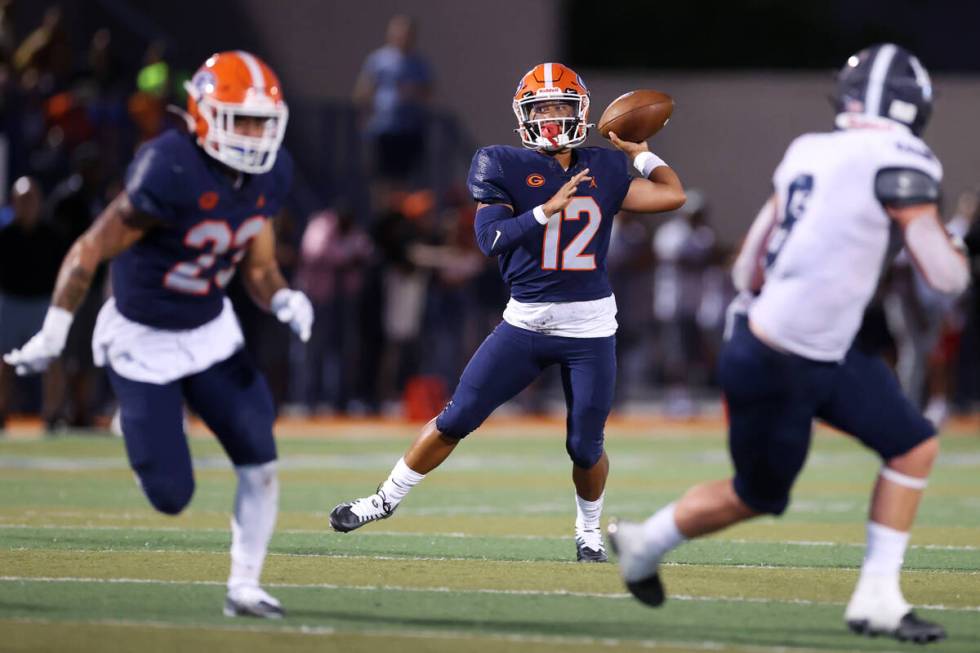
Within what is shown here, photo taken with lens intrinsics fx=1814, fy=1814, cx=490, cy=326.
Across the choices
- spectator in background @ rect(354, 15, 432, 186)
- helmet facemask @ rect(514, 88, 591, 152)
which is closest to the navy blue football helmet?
helmet facemask @ rect(514, 88, 591, 152)

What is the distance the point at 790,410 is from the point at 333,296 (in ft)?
35.3

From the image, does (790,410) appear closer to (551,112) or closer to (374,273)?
(551,112)

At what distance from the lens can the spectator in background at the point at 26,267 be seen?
1357cm

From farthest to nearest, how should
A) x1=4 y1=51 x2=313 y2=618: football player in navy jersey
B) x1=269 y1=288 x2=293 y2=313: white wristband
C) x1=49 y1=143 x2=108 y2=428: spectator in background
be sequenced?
x1=49 y1=143 x2=108 y2=428: spectator in background → x1=269 y1=288 x2=293 y2=313: white wristband → x1=4 y1=51 x2=313 y2=618: football player in navy jersey

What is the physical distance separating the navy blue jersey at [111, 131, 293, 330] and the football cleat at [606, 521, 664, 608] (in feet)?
5.03

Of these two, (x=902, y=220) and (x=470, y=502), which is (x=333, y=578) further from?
(x=470, y=502)

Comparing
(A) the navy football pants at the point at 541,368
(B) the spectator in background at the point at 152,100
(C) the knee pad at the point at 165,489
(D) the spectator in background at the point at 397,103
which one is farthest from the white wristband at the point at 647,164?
(D) the spectator in background at the point at 397,103

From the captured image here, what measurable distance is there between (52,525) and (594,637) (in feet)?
12.5

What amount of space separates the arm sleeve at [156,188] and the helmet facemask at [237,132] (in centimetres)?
16

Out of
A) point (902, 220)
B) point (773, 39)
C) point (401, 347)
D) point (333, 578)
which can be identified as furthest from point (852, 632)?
point (773, 39)

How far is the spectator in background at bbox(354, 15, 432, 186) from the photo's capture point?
16297 millimetres

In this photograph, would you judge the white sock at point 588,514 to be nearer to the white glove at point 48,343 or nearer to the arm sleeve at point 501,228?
the arm sleeve at point 501,228

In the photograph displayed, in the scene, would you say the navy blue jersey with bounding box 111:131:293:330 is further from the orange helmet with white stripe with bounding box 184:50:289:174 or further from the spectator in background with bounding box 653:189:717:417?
the spectator in background with bounding box 653:189:717:417

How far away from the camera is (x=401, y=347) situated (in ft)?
52.3
